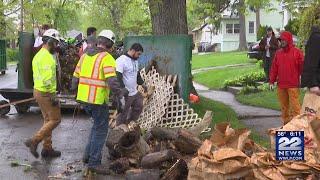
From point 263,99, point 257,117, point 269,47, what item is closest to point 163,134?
point 257,117

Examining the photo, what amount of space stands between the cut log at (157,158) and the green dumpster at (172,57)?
360cm

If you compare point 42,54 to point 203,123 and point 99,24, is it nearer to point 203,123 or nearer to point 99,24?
point 203,123

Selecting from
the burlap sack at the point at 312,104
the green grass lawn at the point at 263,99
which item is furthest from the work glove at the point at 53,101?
the green grass lawn at the point at 263,99

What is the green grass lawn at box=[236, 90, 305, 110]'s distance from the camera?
14891 mm

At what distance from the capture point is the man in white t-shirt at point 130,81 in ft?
31.1

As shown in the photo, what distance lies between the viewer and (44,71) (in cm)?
867

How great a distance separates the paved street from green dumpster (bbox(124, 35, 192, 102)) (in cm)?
181

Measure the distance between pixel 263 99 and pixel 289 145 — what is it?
11035 mm

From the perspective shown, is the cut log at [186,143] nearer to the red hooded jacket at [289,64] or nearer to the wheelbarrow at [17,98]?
the red hooded jacket at [289,64]

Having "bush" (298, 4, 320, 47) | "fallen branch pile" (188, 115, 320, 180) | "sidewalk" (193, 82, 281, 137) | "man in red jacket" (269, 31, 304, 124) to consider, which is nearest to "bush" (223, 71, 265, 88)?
"bush" (298, 4, 320, 47)

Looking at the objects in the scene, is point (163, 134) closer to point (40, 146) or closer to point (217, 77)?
point (40, 146)

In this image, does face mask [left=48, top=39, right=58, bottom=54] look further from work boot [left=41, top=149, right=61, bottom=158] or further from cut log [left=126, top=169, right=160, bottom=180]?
cut log [left=126, top=169, right=160, bottom=180]

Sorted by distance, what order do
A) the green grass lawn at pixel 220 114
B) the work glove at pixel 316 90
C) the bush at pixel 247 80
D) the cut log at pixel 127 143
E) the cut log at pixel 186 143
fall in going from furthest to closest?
the bush at pixel 247 80 → the green grass lawn at pixel 220 114 → the cut log at pixel 127 143 → the cut log at pixel 186 143 → the work glove at pixel 316 90

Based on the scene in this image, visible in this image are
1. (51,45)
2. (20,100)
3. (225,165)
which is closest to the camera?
(225,165)
